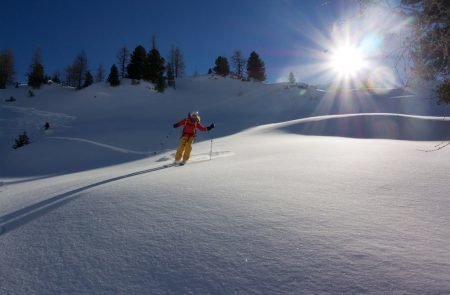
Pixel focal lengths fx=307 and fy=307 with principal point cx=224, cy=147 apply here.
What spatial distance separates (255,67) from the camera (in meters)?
54.3

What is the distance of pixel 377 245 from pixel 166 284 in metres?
1.70

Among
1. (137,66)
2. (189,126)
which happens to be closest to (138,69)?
(137,66)

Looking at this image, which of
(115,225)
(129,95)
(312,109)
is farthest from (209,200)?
(129,95)

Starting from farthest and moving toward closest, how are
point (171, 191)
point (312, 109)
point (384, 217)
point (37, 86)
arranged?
point (37, 86), point (312, 109), point (171, 191), point (384, 217)

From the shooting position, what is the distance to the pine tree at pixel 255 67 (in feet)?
178

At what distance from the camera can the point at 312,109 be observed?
34.1 m

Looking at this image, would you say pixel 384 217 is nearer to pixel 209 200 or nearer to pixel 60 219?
pixel 209 200

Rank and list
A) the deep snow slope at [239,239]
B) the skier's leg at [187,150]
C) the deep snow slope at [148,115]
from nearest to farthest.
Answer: the deep snow slope at [239,239] → the skier's leg at [187,150] → the deep snow slope at [148,115]

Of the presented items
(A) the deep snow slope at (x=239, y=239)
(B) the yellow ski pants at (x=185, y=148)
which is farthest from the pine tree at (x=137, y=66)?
(A) the deep snow slope at (x=239, y=239)

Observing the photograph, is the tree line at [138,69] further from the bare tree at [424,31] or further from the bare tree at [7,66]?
the bare tree at [424,31]

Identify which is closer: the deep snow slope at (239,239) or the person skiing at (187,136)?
the deep snow slope at (239,239)

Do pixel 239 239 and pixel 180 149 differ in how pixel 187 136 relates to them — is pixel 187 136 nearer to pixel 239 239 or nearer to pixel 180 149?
pixel 180 149

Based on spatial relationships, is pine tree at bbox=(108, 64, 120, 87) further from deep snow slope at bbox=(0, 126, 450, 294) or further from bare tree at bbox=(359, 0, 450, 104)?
bare tree at bbox=(359, 0, 450, 104)

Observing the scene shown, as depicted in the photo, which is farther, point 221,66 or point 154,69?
point 221,66
